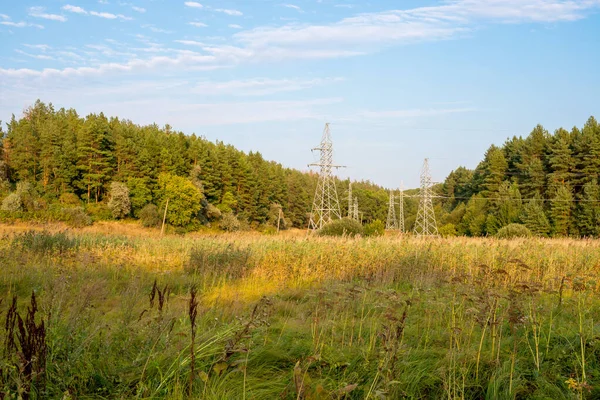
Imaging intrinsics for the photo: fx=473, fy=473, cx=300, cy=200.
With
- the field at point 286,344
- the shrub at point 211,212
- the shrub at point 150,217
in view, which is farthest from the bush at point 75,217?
the field at point 286,344

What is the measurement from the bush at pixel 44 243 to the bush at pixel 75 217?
27.5 m

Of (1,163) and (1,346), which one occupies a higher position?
(1,163)

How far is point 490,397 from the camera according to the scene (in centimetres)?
324

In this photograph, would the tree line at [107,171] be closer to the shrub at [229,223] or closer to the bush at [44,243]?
the shrub at [229,223]

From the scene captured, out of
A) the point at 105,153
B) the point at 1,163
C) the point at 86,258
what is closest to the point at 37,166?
the point at 1,163

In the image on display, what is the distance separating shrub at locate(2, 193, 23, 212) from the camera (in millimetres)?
34906

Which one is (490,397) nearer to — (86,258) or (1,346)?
(1,346)

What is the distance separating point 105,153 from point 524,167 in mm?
40030

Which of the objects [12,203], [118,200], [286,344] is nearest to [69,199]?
[118,200]

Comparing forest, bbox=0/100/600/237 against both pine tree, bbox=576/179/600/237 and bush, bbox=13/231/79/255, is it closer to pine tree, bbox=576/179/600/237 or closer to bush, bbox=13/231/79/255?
pine tree, bbox=576/179/600/237

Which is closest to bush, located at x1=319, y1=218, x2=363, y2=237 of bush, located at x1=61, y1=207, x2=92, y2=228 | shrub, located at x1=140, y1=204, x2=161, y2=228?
bush, located at x1=61, y1=207, x2=92, y2=228

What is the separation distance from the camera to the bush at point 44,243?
980 centimetres

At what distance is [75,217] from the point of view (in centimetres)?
3694

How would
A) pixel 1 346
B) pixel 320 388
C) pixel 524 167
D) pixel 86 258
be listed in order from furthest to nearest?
pixel 524 167
pixel 86 258
pixel 1 346
pixel 320 388
